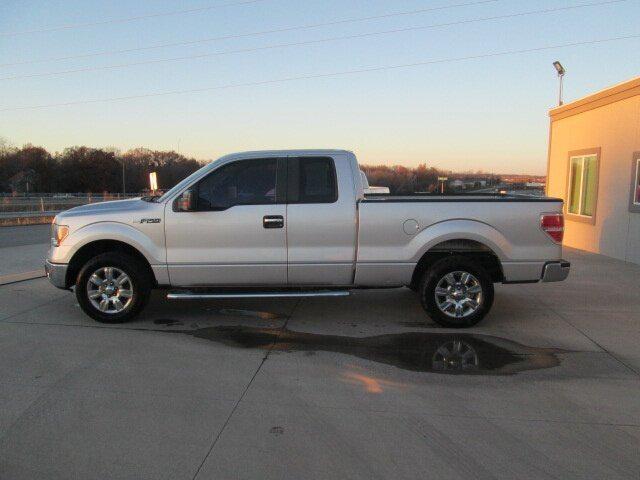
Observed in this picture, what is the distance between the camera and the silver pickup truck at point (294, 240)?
6113 millimetres

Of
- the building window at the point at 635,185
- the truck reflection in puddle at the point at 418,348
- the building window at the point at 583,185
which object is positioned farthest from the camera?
the building window at the point at 583,185

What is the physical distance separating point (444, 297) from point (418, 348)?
967 mm

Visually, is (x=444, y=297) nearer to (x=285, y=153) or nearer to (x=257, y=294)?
(x=257, y=294)

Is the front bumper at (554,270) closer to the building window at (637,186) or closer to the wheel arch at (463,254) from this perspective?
the wheel arch at (463,254)

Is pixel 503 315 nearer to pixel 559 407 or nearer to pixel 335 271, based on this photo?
pixel 335 271

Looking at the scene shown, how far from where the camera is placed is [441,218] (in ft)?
20.0

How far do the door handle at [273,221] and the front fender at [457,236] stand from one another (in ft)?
5.04

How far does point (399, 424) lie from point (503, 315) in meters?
3.72

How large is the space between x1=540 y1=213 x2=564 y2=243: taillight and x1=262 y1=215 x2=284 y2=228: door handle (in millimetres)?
3058

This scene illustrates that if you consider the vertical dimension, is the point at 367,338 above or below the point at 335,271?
below

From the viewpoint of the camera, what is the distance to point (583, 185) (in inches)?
555

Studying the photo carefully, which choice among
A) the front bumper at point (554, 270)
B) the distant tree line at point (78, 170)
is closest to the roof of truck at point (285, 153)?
the front bumper at point (554, 270)

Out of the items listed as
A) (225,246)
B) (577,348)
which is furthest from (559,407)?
(225,246)

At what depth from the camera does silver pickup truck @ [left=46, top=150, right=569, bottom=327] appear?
20.1 ft
